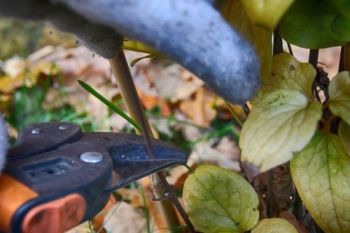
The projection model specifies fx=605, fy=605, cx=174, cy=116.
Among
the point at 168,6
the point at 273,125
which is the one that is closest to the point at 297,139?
the point at 273,125

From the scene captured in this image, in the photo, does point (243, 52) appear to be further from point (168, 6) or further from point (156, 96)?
point (156, 96)

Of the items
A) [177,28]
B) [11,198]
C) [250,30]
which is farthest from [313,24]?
[11,198]

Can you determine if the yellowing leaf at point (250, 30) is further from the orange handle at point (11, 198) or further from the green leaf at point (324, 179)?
the orange handle at point (11, 198)

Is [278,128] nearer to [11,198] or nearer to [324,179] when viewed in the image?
[324,179]

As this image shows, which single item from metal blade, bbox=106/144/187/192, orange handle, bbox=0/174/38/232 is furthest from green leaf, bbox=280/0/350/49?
orange handle, bbox=0/174/38/232

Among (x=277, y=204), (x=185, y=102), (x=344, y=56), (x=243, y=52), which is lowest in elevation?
(x=185, y=102)
